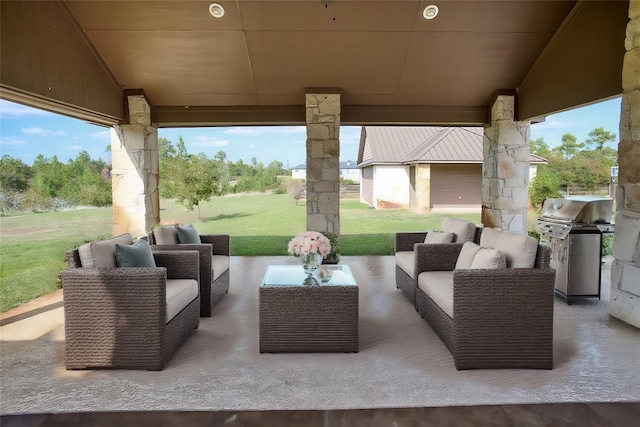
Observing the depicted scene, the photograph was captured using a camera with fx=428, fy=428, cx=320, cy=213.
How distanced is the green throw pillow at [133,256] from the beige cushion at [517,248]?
115 inches

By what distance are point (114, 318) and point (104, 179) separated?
5138mm

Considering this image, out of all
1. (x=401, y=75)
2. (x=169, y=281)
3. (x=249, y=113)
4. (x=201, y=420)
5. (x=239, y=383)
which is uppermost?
(x=401, y=75)

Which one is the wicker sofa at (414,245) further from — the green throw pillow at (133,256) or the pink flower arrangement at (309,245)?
the green throw pillow at (133,256)

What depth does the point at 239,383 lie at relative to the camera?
2.83 meters

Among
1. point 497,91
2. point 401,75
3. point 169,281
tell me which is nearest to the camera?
point 169,281

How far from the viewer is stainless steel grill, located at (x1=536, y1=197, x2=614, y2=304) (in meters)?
4.76

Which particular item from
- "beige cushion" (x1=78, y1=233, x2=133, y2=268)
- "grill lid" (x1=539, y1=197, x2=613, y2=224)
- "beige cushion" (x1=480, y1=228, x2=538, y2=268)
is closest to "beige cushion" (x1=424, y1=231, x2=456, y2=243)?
"beige cushion" (x1=480, y1=228, x2=538, y2=268)

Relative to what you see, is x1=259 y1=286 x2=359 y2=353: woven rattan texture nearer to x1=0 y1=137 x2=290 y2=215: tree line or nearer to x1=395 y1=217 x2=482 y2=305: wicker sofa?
x1=395 y1=217 x2=482 y2=305: wicker sofa

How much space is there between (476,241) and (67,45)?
5243mm

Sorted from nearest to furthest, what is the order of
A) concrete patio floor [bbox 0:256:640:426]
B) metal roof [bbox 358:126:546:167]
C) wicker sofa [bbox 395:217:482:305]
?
concrete patio floor [bbox 0:256:640:426] < wicker sofa [bbox 395:217:482:305] < metal roof [bbox 358:126:546:167]

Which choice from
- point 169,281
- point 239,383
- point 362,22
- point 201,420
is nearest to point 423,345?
point 239,383

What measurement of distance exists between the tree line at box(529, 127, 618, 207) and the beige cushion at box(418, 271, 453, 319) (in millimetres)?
6054

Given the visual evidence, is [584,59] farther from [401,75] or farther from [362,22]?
[362,22]

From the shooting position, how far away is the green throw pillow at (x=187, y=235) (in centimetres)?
473
